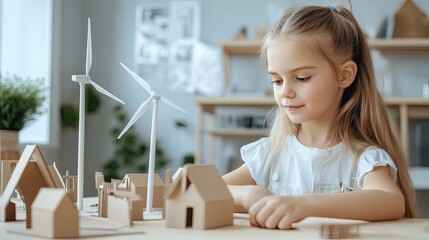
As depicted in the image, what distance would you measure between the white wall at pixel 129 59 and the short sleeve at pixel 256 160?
326 cm

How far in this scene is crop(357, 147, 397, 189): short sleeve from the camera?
123 centimetres

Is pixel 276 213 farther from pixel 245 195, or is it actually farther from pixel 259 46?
pixel 259 46

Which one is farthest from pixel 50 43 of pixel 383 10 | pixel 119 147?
pixel 383 10

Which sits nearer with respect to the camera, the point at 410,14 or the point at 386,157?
the point at 386,157

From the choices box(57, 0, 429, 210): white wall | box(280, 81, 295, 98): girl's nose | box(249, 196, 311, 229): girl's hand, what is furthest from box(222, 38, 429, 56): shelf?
box(249, 196, 311, 229): girl's hand

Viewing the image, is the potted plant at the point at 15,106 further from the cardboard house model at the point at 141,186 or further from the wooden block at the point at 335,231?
the wooden block at the point at 335,231

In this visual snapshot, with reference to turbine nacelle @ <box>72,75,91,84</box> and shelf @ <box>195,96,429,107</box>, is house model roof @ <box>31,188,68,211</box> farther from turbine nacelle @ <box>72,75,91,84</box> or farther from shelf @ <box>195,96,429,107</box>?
shelf @ <box>195,96,429,107</box>

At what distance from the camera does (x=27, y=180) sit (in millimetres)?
870

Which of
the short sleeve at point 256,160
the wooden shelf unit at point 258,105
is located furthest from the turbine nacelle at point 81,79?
the wooden shelf unit at point 258,105

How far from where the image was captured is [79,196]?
40.9 inches

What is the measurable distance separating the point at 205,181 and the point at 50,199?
194 millimetres

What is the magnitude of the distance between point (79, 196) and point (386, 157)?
575 millimetres

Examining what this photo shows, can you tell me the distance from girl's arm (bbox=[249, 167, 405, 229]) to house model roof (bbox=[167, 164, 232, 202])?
0.05m

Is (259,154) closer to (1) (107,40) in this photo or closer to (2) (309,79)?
(2) (309,79)
